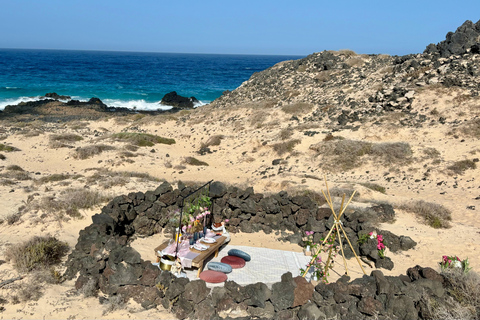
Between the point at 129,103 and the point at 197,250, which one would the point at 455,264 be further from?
the point at 129,103

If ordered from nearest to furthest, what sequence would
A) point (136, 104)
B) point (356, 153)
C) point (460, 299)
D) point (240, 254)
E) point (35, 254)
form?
point (460, 299) < point (35, 254) < point (240, 254) < point (356, 153) < point (136, 104)

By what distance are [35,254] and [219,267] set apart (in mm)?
4318

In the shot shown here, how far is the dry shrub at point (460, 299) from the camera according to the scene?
6.15m

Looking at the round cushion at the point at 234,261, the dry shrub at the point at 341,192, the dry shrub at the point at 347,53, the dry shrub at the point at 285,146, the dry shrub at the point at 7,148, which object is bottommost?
the dry shrub at the point at 7,148

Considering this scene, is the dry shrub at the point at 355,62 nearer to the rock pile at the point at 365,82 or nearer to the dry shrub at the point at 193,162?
the rock pile at the point at 365,82

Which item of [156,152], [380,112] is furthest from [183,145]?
[380,112]

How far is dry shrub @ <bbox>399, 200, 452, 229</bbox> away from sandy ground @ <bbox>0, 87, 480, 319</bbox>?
0.87 ft

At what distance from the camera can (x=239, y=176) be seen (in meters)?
21.4

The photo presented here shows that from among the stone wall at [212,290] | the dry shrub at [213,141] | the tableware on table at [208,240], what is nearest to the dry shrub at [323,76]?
the dry shrub at [213,141]

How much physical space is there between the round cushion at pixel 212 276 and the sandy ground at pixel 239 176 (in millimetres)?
1356

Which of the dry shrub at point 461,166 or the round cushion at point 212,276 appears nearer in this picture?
the round cushion at point 212,276

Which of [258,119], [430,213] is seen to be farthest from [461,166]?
[258,119]

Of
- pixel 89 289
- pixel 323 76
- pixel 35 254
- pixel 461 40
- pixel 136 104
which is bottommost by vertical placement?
pixel 136 104

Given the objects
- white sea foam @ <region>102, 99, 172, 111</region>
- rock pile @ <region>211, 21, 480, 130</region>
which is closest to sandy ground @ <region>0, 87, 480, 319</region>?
rock pile @ <region>211, 21, 480, 130</region>
